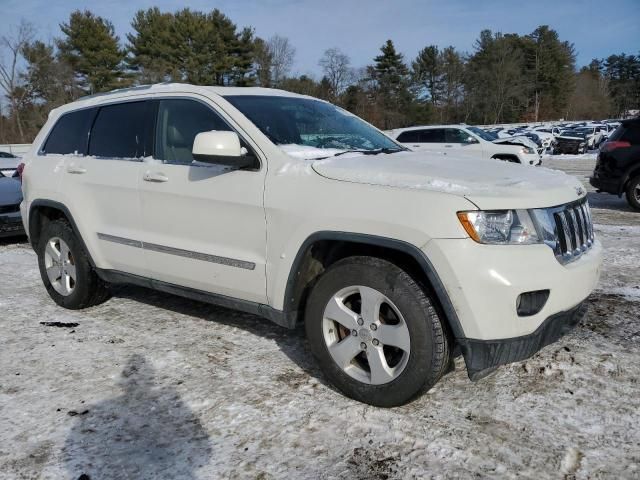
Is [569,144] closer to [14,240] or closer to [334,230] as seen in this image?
[14,240]

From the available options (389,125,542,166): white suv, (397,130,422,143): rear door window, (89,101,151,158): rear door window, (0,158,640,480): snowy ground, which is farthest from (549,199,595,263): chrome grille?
(397,130,422,143): rear door window

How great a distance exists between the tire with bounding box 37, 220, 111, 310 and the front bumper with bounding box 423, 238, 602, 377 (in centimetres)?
311

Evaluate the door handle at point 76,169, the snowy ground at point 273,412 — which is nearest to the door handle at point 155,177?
the door handle at point 76,169

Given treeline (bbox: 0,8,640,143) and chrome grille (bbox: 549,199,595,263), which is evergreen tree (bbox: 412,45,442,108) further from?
chrome grille (bbox: 549,199,595,263)

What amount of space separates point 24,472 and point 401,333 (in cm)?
184

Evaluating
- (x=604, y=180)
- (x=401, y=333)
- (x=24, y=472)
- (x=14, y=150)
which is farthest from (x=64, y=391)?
(x=14, y=150)

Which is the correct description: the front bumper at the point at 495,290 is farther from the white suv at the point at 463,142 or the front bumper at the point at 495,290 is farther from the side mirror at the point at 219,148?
the white suv at the point at 463,142

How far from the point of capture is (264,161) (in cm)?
321

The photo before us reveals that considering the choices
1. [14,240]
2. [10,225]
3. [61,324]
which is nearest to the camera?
[61,324]

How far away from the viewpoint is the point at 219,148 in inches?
121

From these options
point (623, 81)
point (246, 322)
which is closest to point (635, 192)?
point (246, 322)

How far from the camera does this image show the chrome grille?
2.71 meters

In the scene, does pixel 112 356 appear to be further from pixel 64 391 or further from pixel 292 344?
pixel 292 344

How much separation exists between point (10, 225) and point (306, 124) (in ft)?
19.7
